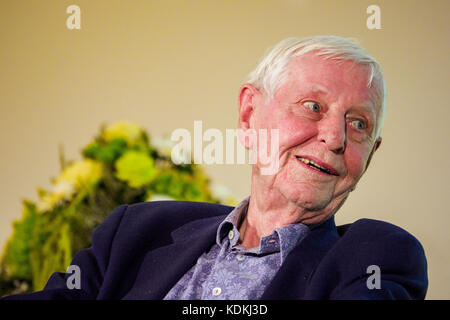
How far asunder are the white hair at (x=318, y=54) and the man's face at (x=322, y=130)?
16 millimetres

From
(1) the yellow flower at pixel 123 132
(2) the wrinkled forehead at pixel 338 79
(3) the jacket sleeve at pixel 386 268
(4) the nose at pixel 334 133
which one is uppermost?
(2) the wrinkled forehead at pixel 338 79

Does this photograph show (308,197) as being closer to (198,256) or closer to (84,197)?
(198,256)

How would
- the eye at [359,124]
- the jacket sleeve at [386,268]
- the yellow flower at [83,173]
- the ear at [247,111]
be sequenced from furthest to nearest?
the yellow flower at [83,173] < the ear at [247,111] < the eye at [359,124] < the jacket sleeve at [386,268]

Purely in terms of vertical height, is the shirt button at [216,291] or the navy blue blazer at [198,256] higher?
the navy blue blazer at [198,256]

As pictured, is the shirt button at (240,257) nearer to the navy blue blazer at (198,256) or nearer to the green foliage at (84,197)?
the navy blue blazer at (198,256)

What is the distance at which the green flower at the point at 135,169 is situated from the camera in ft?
7.09

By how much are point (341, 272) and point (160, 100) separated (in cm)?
173

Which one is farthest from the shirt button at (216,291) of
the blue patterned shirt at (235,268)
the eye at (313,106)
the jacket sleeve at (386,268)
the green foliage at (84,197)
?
the green foliage at (84,197)

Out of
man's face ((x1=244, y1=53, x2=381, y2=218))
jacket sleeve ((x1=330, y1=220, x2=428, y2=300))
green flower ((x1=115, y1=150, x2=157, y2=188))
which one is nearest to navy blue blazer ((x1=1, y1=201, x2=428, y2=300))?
jacket sleeve ((x1=330, y1=220, x2=428, y2=300))

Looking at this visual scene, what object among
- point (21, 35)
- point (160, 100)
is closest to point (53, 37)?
point (21, 35)

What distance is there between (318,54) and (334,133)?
20 cm

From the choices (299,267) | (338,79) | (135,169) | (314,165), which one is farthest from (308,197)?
(135,169)

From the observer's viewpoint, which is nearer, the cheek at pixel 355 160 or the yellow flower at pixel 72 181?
the cheek at pixel 355 160

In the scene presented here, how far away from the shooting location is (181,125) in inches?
106
